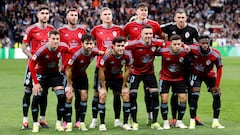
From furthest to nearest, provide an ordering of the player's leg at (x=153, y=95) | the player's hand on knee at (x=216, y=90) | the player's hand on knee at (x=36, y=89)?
the player's hand on knee at (x=216, y=90) < the player's leg at (x=153, y=95) < the player's hand on knee at (x=36, y=89)

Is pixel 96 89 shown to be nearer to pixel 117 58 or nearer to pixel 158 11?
pixel 117 58

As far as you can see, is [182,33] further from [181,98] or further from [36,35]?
[36,35]

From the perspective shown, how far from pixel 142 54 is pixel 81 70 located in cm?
131

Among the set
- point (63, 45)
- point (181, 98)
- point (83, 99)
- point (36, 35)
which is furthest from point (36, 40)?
point (181, 98)

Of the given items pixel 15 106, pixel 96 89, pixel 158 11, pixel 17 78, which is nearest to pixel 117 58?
pixel 96 89

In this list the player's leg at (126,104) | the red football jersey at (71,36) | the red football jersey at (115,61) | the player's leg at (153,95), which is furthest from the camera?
the red football jersey at (71,36)

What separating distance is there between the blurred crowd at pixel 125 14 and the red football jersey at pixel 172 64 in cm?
2725

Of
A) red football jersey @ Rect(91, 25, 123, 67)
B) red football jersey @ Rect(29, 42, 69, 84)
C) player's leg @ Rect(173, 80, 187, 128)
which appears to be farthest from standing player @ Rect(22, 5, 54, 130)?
player's leg @ Rect(173, 80, 187, 128)

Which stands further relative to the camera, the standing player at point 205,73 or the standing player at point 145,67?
the standing player at point 205,73

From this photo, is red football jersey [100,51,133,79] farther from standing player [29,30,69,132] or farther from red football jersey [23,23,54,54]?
red football jersey [23,23,54,54]

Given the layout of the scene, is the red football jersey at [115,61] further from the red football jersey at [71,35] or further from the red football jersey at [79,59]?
the red football jersey at [71,35]

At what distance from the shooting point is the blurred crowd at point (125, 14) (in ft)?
137

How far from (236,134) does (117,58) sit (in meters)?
2.78

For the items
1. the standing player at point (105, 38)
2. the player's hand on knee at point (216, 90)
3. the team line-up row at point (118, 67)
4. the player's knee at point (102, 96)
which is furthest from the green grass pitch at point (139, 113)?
the player's hand on knee at point (216, 90)
